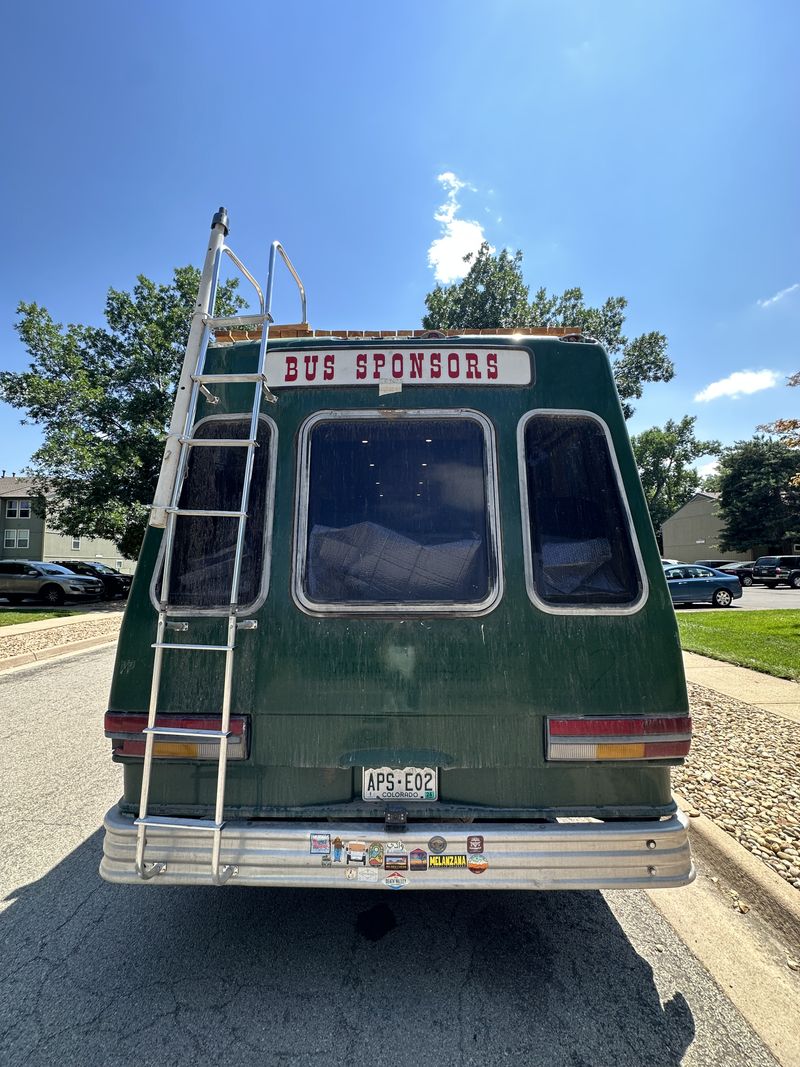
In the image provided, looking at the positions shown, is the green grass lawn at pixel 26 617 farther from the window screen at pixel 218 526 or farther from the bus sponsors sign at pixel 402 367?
the bus sponsors sign at pixel 402 367

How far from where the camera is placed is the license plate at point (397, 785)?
88.4 inches

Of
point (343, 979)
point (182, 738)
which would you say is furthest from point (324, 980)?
point (182, 738)

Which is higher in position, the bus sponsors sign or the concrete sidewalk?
the bus sponsors sign

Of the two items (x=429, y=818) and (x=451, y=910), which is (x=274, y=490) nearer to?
(x=429, y=818)

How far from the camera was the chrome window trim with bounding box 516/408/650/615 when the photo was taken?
2338 mm

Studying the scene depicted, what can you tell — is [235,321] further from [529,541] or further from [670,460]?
[670,460]

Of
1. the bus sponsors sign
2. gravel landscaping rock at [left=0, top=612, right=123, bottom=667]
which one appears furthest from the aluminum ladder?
gravel landscaping rock at [left=0, top=612, right=123, bottom=667]

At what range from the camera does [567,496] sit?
2512 mm

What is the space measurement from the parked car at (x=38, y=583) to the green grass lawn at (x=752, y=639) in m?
A: 21.8

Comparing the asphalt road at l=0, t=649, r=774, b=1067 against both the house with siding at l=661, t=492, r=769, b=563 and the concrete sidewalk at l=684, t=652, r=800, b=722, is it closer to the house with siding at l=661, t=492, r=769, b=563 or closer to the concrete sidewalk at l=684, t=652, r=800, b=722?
the concrete sidewalk at l=684, t=652, r=800, b=722

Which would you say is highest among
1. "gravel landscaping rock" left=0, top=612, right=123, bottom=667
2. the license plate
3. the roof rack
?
the roof rack

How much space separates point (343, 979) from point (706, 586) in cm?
2136

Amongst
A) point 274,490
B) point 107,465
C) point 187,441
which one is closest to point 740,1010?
point 274,490

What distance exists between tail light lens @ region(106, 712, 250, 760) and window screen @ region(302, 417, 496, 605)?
2.18 feet
